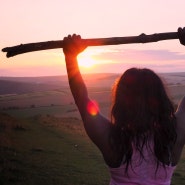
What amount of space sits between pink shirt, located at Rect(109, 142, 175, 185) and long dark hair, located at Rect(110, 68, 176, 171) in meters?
0.03

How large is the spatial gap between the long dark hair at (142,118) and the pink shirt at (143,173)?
1.3 inches

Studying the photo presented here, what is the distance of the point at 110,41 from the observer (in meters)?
3.48

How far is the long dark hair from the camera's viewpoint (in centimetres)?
289

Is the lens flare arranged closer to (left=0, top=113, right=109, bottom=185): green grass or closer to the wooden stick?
the wooden stick

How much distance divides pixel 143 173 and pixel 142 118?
34cm

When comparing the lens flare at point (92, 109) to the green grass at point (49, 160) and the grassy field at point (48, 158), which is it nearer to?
the grassy field at point (48, 158)

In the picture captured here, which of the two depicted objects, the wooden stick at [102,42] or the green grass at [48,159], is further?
the green grass at [48,159]

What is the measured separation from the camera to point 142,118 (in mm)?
2893

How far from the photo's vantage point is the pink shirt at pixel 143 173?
2.85m

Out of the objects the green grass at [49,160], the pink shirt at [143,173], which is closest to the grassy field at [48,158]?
the green grass at [49,160]

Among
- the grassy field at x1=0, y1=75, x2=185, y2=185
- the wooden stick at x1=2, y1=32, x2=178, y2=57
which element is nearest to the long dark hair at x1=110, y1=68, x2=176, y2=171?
the wooden stick at x1=2, y1=32, x2=178, y2=57

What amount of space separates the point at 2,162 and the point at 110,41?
29.9 feet

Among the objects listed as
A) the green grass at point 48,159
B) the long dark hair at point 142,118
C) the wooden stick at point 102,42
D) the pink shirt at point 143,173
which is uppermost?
the wooden stick at point 102,42

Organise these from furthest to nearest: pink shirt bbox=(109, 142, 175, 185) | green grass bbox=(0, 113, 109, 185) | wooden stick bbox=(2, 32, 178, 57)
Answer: green grass bbox=(0, 113, 109, 185), wooden stick bbox=(2, 32, 178, 57), pink shirt bbox=(109, 142, 175, 185)
